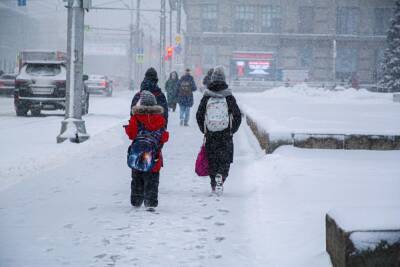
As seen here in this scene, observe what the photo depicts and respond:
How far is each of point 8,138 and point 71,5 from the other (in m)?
3.51

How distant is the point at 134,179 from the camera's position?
21.7ft

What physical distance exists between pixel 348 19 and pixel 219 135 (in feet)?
180

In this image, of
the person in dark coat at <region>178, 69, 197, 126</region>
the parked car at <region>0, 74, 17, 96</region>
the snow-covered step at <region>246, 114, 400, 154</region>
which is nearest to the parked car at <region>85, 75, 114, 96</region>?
the parked car at <region>0, 74, 17, 96</region>

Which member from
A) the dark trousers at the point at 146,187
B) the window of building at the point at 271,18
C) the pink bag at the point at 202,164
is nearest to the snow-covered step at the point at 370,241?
the dark trousers at the point at 146,187

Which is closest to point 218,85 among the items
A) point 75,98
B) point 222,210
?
point 222,210

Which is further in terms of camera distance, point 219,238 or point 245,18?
point 245,18

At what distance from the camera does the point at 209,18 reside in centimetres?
→ 5897

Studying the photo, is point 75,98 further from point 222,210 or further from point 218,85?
point 222,210

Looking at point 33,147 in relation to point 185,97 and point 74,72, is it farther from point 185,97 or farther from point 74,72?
point 185,97

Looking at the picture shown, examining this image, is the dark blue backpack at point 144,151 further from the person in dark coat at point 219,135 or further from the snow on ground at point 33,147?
the snow on ground at point 33,147

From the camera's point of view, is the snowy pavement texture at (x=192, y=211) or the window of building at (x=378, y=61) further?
the window of building at (x=378, y=61)

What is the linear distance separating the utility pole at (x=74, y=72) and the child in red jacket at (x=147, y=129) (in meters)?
6.35

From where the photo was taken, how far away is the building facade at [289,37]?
187ft

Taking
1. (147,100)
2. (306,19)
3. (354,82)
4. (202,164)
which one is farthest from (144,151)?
(306,19)
